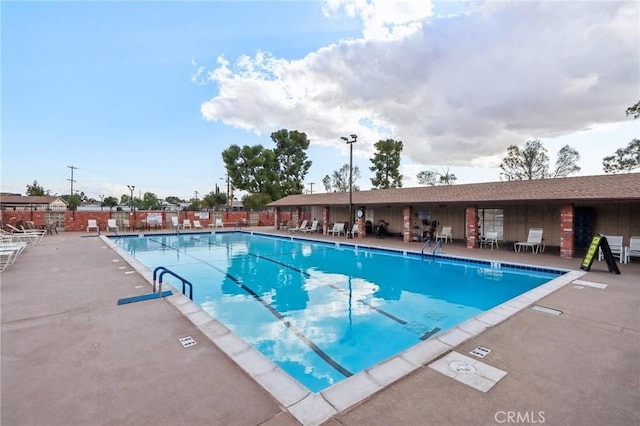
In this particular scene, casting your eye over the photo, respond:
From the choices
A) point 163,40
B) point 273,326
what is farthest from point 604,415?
point 163,40

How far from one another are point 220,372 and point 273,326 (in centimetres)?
251

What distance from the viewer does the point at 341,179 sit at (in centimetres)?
3988

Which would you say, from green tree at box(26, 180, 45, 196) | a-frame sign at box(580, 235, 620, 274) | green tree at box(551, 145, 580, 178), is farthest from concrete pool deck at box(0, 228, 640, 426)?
green tree at box(26, 180, 45, 196)

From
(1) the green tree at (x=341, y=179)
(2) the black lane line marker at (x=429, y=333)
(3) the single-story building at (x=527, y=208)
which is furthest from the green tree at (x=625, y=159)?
(2) the black lane line marker at (x=429, y=333)

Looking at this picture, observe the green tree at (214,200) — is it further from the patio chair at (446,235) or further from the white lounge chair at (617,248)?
the white lounge chair at (617,248)

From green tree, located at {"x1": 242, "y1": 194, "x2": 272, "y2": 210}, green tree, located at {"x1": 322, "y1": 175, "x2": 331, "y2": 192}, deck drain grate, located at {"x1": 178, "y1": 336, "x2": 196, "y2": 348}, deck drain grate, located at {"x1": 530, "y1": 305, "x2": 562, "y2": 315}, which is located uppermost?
green tree, located at {"x1": 322, "y1": 175, "x2": 331, "y2": 192}

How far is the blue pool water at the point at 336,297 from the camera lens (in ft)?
14.2

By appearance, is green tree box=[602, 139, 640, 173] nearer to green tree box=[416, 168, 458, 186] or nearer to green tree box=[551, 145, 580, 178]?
green tree box=[551, 145, 580, 178]

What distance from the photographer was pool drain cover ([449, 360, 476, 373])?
279 centimetres

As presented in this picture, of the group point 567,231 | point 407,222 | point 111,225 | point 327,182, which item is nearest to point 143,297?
→ point 407,222

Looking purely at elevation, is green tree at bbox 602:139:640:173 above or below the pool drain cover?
above

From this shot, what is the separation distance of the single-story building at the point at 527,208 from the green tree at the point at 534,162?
20.2 meters

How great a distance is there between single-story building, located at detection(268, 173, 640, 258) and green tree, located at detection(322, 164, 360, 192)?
857 inches

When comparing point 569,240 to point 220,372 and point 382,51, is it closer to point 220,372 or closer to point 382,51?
point 382,51
